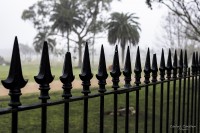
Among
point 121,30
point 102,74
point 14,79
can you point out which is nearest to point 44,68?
point 14,79

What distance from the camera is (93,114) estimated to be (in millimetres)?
9367

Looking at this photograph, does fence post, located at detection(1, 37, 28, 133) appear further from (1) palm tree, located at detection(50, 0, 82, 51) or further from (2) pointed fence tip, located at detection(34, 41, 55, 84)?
(1) palm tree, located at detection(50, 0, 82, 51)

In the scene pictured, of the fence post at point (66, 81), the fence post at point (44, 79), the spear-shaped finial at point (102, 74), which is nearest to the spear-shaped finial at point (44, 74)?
the fence post at point (44, 79)

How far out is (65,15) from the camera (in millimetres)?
48656

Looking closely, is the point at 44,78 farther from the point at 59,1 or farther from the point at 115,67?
the point at 59,1

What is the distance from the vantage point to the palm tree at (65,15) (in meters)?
48.7

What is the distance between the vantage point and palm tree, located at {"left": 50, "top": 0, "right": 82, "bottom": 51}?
4866 cm

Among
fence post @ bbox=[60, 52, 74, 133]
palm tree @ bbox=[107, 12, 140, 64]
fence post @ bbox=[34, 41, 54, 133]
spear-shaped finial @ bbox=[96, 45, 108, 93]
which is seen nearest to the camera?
fence post @ bbox=[34, 41, 54, 133]

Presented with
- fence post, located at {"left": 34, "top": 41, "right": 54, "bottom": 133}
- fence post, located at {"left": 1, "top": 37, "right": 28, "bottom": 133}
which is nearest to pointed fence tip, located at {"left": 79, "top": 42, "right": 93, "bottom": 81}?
fence post, located at {"left": 34, "top": 41, "right": 54, "bottom": 133}

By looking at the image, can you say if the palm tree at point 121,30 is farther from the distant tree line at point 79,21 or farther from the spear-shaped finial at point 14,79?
the spear-shaped finial at point 14,79

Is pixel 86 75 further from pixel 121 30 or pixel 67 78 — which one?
pixel 121 30

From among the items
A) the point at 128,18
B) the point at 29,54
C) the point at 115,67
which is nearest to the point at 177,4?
the point at 115,67

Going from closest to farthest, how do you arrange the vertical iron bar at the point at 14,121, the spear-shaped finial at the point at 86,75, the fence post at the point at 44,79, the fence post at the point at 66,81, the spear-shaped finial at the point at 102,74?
the vertical iron bar at the point at 14,121 → the fence post at the point at 44,79 → the fence post at the point at 66,81 → the spear-shaped finial at the point at 86,75 → the spear-shaped finial at the point at 102,74

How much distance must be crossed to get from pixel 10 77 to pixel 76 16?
49.1m
